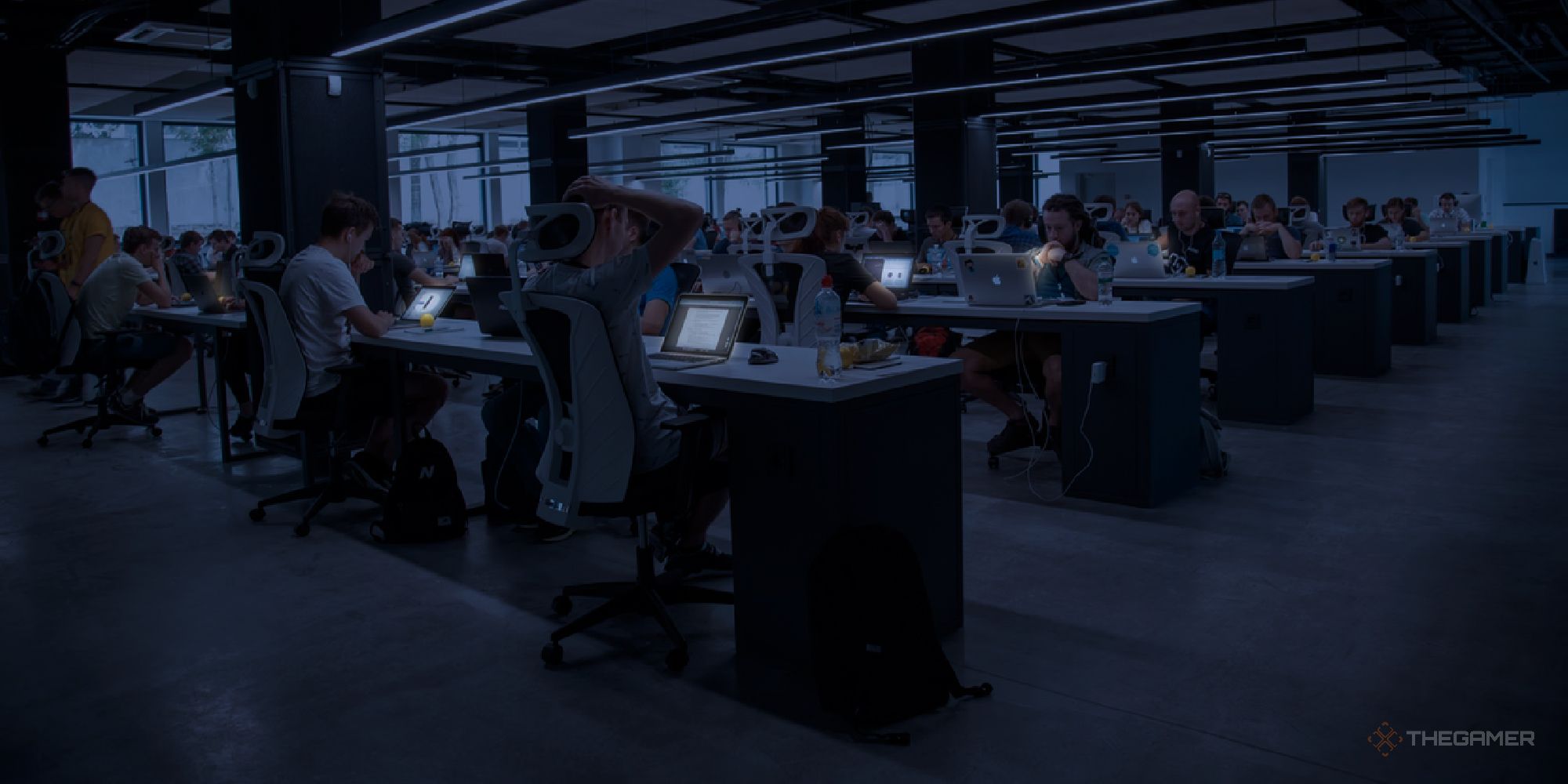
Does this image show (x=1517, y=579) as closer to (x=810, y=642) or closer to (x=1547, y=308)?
(x=810, y=642)

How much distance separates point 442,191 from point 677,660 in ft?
72.1

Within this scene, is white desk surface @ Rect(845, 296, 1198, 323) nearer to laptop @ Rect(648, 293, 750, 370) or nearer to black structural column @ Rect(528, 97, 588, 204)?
laptop @ Rect(648, 293, 750, 370)

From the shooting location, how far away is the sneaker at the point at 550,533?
14.6 ft

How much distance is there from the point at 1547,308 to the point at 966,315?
10.8 m

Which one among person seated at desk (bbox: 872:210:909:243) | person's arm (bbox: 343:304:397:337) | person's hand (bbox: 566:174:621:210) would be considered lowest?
person's arm (bbox: 343:304:397:337)

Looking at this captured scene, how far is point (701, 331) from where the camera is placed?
12.1 ft

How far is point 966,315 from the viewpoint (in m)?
5.30

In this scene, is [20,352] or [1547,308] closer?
[20,352]

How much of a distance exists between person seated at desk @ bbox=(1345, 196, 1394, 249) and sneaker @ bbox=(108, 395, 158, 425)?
9.65 meters

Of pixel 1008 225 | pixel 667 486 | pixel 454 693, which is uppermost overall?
pixel 1008 225

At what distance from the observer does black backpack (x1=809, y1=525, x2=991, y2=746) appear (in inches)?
106

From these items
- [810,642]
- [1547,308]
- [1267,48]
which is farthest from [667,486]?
[1547,308]

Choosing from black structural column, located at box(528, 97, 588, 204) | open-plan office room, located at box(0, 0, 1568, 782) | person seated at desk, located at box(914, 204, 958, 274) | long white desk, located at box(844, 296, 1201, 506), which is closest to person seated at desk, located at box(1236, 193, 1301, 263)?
open-plan office room, located at box(0, 0, 1568, 782)

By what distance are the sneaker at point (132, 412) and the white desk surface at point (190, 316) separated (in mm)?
599
